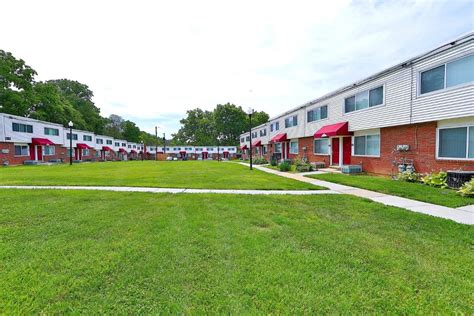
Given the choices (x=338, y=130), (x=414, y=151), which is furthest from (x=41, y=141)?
(x=414, y=151)

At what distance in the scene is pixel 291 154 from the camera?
25141 millimetres

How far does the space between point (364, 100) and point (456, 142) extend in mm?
5890

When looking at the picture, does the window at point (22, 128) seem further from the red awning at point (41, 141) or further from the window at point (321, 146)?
the window at point (321, 146)

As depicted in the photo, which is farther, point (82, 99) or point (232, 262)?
point (82, 99)

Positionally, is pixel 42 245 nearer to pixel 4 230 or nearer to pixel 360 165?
pixel 4 230

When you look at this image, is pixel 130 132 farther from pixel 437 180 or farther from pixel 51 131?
pixel 437 180

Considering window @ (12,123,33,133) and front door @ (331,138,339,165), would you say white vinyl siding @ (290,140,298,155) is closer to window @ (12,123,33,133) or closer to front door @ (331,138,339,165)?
front door @ (331,138,339,165)

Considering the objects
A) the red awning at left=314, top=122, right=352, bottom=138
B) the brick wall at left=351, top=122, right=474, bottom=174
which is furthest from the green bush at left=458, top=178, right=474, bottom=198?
the red awning at left=314, top=122, right=352, bottom=138

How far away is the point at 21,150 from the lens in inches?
1149

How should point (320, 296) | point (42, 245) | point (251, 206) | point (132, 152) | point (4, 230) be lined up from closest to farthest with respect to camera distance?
point (320, 296) → point (42, 245) → point (4, 230) → point (251, 206) → point (132, 152)

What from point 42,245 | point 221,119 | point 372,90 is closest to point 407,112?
point 372,90

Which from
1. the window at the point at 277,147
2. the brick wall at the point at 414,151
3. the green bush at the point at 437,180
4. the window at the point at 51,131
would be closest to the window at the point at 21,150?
the window at the point at 51,131

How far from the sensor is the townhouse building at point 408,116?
9.00 m

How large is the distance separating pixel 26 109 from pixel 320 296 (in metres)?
50.4
